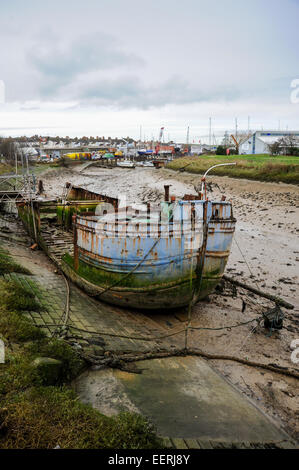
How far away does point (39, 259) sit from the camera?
46.4ft

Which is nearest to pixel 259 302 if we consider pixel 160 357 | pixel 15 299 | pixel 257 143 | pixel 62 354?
pixel 160 357

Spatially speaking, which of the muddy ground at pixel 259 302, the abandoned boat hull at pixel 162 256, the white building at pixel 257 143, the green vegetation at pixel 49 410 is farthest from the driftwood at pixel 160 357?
the white building at pixel 257 143

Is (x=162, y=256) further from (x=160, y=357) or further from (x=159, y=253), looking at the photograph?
(x=160, y=357)

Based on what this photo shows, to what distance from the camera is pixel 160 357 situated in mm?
7379

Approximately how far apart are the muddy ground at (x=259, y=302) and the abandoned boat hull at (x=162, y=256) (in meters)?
1.10

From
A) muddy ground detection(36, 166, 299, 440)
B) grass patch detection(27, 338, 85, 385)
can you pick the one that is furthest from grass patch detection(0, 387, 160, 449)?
muddy ground detection(36, 166, 299, 440)

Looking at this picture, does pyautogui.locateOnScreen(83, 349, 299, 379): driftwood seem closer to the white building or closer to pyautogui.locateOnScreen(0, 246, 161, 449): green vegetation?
pyautogui.locateOnScreen(0, 246, 161, 449): green vegetation

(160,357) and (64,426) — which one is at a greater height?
(64,426)

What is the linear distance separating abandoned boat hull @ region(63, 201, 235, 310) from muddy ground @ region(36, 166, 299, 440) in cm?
110

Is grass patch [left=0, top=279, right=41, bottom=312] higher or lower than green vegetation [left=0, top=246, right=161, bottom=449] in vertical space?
higher

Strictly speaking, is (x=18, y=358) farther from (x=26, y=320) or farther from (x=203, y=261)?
(x=203, y=261)

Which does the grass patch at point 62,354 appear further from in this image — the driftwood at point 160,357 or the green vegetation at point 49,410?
the driftwood at point 160,357

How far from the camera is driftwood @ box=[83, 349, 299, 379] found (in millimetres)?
6650

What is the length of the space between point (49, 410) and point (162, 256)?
5025 millimetres
